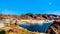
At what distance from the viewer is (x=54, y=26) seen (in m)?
12.6

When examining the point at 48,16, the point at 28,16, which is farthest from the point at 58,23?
the point at 48,16

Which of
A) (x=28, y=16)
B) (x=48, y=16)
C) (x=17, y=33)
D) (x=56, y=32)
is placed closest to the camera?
(x=56, y=32)

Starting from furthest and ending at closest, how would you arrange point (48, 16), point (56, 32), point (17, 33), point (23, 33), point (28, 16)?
point (48, 16)
point (28, 16)
point (23, 33)
point (17, 33)
point (56, 32)

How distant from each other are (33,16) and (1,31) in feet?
245

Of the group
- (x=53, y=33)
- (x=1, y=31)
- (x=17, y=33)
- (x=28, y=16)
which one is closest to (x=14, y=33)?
(x=17, y=33)

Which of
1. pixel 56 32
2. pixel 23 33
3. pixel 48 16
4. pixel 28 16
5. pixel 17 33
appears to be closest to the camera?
pixel 56 32

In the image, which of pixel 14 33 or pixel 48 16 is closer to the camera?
pixel 14 33

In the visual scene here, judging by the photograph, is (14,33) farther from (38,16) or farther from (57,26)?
(38,16)

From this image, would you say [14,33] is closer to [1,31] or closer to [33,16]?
[1,31]

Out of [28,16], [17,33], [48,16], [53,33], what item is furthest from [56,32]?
[48,16]

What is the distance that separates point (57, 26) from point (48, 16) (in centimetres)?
8403

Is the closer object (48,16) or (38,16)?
(38,16)

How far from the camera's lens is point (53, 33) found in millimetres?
11602

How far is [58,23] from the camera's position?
12.8m
